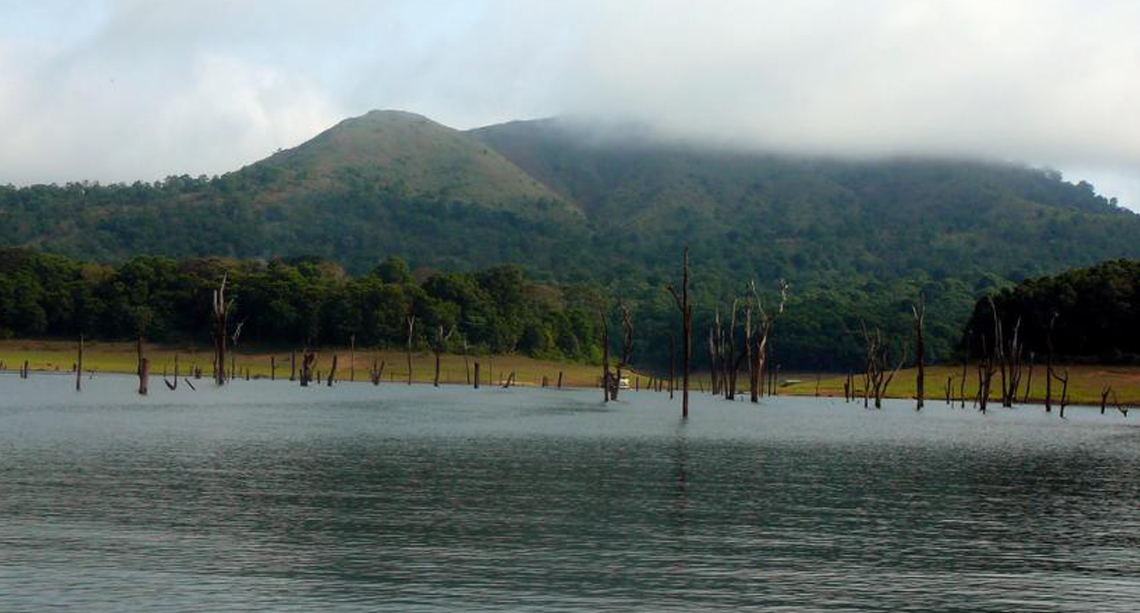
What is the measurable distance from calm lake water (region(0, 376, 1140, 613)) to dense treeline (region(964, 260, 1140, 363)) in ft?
301

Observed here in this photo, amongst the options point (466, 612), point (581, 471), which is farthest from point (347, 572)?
point (581, 471)

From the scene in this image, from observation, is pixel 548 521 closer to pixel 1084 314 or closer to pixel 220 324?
pixel 220 324

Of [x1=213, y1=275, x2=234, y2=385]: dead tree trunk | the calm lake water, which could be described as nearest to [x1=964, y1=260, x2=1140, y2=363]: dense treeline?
[x1=213, y1=275, x2=234, y2=385]: dead tree trunk

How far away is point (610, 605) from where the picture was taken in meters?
27.4

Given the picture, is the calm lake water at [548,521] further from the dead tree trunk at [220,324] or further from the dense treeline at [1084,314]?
the dense treeline at [1084,314]

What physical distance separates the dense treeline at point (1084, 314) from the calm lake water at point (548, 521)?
91878mm

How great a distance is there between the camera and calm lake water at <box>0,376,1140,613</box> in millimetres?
28750

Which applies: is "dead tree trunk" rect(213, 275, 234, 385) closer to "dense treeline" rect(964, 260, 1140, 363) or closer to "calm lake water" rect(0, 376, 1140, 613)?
"calm lake water" rect(0, 376, 1140, 613)

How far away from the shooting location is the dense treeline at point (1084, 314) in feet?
538

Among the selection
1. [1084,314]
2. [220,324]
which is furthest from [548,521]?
[1084,314]

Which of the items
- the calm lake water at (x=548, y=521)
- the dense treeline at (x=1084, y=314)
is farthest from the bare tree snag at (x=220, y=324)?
the dense treeline at (x=1084, y=314)

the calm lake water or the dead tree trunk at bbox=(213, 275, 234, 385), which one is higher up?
the dead tree trunk at bbox=(213, 275, 234, 385)

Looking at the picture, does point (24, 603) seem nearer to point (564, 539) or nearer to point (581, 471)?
point (564, 539)

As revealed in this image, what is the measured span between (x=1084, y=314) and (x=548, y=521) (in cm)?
14281
